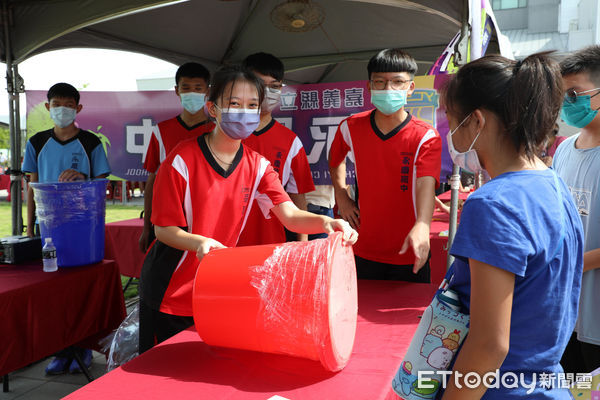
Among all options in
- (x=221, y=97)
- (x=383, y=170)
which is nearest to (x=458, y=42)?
(x=383, y=170)

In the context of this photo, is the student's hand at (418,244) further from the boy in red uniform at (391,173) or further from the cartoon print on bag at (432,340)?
the cartoon print on bag at (432,340)

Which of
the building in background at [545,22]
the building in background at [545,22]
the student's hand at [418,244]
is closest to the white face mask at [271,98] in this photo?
the student's hand at [418,244]

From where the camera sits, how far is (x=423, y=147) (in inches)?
81.7

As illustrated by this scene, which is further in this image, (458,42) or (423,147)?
(458,42)

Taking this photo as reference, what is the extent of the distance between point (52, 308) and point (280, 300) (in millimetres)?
1769

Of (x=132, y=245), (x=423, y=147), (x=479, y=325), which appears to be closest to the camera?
Answer: (x=479, y=325)

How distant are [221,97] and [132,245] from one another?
283 cm

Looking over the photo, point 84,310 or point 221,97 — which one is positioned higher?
point 221,97

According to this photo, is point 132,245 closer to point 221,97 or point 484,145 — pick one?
point 221,97

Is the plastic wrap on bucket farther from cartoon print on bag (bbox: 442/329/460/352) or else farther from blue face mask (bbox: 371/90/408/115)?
blue face mask (bbox: 371/90/408/115)

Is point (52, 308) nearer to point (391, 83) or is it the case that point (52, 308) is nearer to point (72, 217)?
point (72, 217)

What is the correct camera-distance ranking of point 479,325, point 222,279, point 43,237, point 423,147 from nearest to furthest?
1. point 479,325
2. point 222,279
3. point 423,147
4. point 43,237

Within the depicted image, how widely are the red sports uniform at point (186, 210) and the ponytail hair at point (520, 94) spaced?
0.93 m

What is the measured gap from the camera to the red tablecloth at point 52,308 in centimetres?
204
